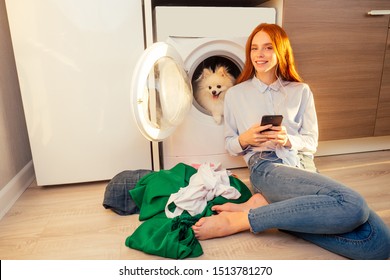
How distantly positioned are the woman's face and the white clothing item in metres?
0.43

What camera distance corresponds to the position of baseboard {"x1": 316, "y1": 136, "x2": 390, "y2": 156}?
175 centimetres

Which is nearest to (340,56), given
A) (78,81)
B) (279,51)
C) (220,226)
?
(279,51)

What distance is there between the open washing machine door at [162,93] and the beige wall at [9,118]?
24.8 inches

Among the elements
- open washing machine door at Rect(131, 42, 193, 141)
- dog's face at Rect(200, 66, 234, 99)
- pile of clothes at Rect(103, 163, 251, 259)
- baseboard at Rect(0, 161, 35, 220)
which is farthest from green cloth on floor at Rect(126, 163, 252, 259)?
baseboard at Rect(0, 161, 35, 220)

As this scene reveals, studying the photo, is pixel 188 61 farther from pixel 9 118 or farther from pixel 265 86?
pixel 9 118

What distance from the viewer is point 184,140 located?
145 centimetres

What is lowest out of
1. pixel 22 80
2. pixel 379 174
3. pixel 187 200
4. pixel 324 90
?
pixel 379 174

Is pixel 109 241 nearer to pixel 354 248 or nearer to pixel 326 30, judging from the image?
pixel 354 248

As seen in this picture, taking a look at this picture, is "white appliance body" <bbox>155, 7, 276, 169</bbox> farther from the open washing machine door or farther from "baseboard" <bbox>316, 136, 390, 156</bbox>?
"baseboard" <bbox>316, 136, 390, 156</bbox>

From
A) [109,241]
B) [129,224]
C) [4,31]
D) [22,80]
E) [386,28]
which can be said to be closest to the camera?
[109,241]

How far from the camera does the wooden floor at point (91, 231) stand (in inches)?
36.2

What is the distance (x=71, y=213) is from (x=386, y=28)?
1.69 m

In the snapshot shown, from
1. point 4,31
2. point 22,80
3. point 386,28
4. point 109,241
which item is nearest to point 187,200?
point 109,241

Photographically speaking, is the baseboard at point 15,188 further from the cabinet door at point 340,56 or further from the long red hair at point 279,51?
the cabinet door at point 340,56
